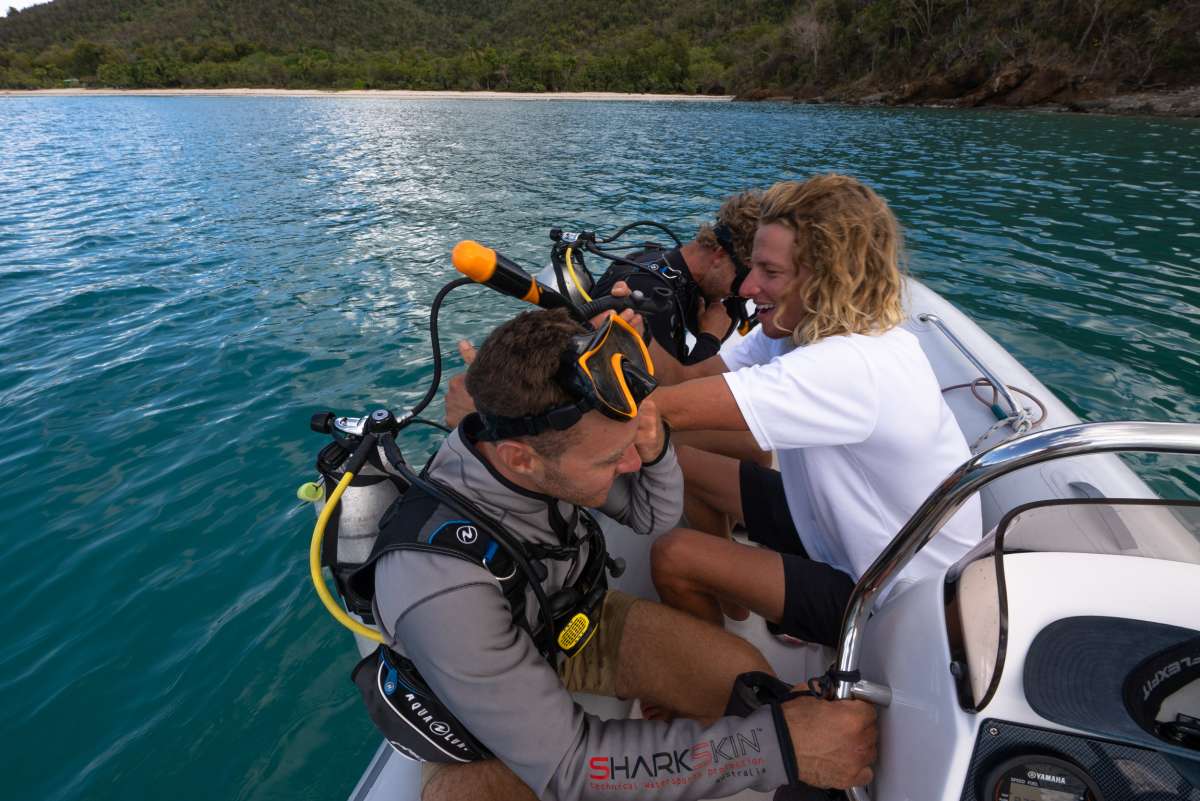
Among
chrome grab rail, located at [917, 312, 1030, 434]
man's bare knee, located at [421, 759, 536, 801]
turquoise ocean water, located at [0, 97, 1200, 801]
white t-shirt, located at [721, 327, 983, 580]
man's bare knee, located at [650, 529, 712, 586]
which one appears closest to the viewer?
man's bare knee, located at [421, 759, 536, 801]

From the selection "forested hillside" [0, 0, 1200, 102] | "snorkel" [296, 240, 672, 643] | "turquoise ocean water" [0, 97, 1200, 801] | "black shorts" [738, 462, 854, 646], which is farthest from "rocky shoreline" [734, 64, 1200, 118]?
"snorkel" [296, 240, 672, 643]

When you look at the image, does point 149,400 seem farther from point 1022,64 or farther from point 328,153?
point 1022,64

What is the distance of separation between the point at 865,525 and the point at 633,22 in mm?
123862

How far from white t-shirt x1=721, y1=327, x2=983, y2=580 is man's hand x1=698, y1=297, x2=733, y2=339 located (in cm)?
230

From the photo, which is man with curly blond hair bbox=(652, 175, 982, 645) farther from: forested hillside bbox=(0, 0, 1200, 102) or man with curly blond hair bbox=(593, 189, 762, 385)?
forested hillside bbox=(0, 0, 1200, 102)

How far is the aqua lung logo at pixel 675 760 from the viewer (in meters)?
1.34

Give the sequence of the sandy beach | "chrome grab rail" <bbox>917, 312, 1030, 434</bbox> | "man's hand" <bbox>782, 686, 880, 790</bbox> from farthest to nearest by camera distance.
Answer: the sandy beach, "chrome grab rail" <bbox>917, 312, 1030, 434</bbox>, "man's hand" <bbox>782, 686, 880, 790</bbox>

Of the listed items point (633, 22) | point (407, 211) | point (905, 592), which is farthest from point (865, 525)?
point (633, 22)

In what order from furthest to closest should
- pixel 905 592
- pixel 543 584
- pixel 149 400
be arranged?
pixel 149 400 < pixel 543 584 < pixel 905 592

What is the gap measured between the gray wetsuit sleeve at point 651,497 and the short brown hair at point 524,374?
624 mm

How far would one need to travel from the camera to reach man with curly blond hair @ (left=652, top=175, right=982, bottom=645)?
171 cm

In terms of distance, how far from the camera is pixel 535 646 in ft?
4.81

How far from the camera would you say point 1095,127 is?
2206 cm

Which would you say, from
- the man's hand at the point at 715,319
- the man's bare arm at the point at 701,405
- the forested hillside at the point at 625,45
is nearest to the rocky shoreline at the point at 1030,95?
the forested hillside at the point at 625,45
